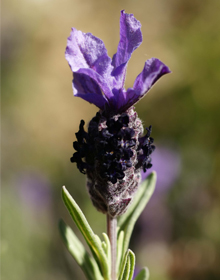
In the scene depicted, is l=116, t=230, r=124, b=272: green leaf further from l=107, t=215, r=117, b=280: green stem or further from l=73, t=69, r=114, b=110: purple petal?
l=73, t=69, r=114, b=110: purple petal

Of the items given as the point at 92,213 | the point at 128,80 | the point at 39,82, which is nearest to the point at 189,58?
the point at 128,80

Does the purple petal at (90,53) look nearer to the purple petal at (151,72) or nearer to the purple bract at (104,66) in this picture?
A: the purple bract at (104,66)

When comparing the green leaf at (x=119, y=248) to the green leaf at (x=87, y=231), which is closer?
the green leaf at (x=87, y=231)

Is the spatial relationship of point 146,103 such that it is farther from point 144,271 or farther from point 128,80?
point 144,271

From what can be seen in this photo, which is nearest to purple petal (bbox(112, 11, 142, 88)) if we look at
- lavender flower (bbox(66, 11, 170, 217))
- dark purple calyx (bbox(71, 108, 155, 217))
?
lavender flower (bbox(66, 11, 170, 217))

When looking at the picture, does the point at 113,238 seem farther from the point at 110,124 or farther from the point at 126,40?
the point at 126,40

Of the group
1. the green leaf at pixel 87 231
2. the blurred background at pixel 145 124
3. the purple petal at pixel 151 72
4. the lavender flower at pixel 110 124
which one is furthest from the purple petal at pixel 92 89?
the blurred background at pixel 145 124
